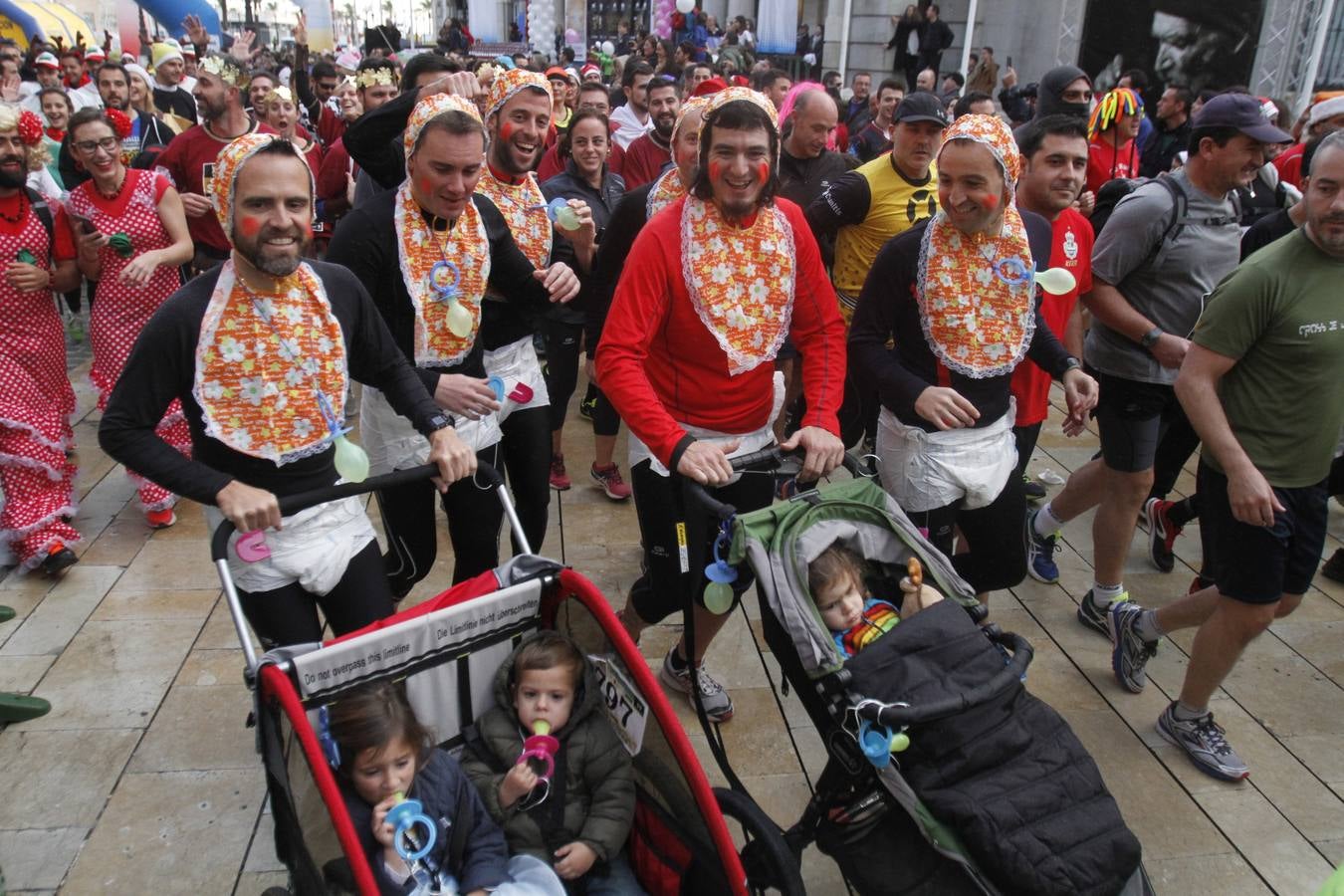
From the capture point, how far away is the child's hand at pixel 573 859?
221cm

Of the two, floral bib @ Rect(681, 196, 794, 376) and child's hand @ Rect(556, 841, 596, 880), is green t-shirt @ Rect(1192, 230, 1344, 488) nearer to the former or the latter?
floral bib @ Rect(681, 196, 794, 376)

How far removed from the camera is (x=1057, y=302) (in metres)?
3.53

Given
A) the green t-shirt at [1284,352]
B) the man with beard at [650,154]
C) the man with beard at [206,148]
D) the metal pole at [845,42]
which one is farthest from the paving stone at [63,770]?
the metal pole at [845,42]

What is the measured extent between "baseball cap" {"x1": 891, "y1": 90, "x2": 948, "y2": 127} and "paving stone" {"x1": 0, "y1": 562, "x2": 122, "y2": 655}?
13.6ft

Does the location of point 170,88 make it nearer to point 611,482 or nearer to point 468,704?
point 611,482

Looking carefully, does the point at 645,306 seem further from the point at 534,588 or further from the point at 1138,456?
the point at 1138,456

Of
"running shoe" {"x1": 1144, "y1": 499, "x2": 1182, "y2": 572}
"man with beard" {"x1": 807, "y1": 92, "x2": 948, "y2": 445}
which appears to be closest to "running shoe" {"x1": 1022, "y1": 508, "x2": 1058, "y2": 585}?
"running shoe" {"x1": 1144, "y1": 499, "x2": 1182, "y2": 572}

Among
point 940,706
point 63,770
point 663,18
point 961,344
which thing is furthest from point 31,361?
point 663,18

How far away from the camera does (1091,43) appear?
15273 millimetres

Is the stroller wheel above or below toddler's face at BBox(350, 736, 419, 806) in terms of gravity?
below

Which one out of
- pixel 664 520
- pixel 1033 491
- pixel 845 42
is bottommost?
pixel 1033 491

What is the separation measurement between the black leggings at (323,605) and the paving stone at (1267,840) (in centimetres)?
266

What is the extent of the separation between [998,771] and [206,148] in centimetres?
548

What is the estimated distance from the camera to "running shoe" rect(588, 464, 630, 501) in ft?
16.8
